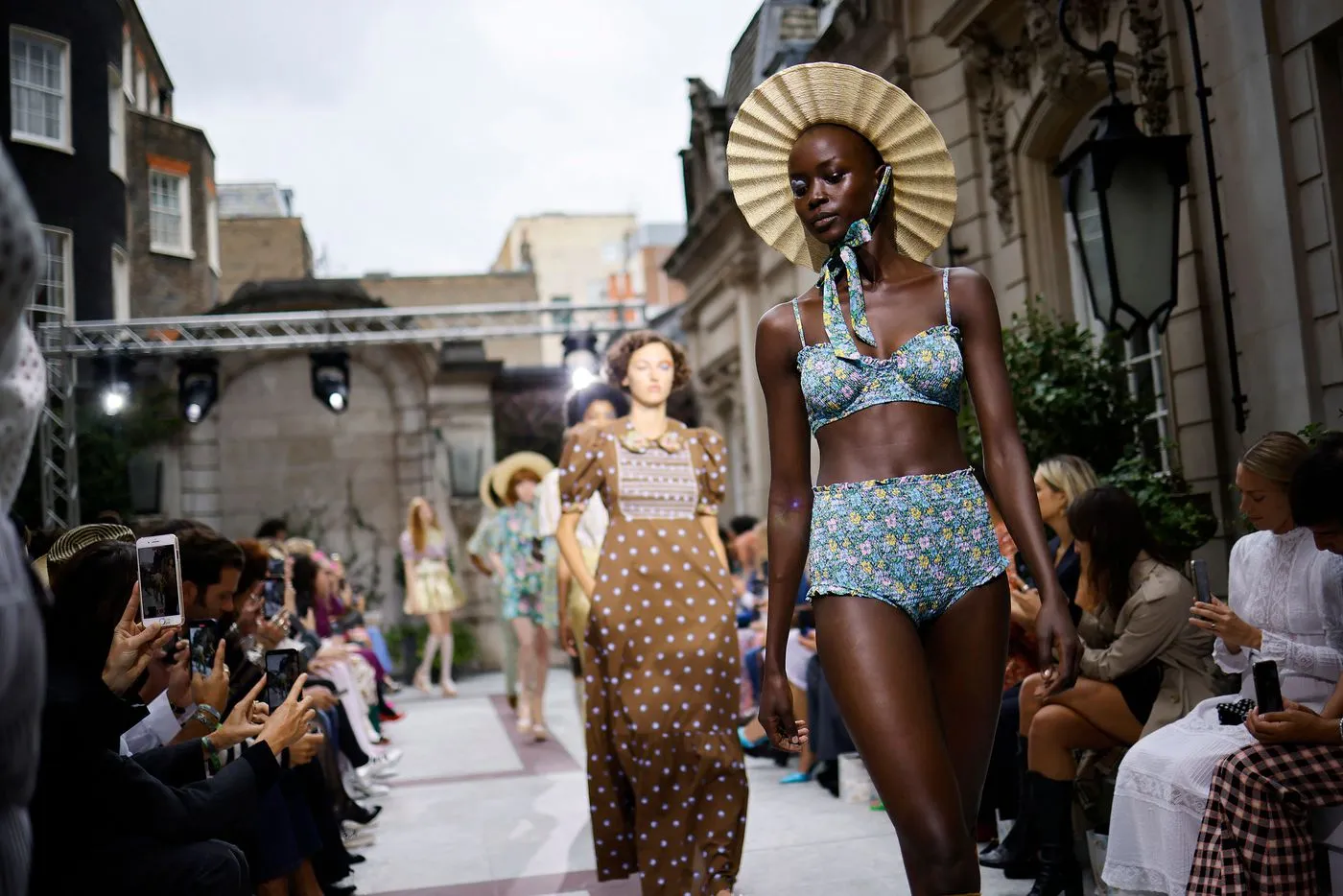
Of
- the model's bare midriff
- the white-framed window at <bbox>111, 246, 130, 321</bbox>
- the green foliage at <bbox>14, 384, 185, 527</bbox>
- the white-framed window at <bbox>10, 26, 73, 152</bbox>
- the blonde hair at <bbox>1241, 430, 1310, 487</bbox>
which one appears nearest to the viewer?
the model's bare midriff

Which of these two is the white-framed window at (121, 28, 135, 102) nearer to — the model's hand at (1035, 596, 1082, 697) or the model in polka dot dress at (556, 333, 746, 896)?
the model in polka dot dress at (556, 333, 746, 896)

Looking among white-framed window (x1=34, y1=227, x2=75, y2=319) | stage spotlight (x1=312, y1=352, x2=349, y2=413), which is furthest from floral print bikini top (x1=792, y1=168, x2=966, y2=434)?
stage spotlight (x1=312, y1=352, x2=349, y2=413)

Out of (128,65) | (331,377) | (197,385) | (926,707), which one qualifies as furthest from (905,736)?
(197,385)

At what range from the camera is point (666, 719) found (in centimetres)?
403

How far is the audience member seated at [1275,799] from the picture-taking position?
2838 millimetres

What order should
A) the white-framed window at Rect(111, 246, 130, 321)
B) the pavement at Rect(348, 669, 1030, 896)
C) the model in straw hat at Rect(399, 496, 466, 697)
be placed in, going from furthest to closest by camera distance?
the model in straw hat at Rect(399, 496, 466, 697), the white-framed window at Rect(111, 246, 130, 321), the pavement at Rect(348, 669, 1030, 896)

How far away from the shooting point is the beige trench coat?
367 cm

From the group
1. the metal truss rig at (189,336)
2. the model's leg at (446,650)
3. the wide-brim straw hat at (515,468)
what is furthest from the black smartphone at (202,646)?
the model's leg at (446,650)

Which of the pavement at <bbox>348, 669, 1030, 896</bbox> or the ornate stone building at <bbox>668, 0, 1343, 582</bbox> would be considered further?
the ornate stone building at <bbox>668, 0, 1343, 582</bbox>

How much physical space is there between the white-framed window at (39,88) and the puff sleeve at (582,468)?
200 inches

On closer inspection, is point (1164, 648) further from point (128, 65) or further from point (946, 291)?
point (128, 65)

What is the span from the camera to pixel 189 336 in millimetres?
13492

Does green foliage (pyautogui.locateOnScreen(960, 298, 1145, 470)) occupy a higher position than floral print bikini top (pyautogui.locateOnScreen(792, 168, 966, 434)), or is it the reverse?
green foliage (pyautogui.locateOnScreen(960, 298, 1145, 470))

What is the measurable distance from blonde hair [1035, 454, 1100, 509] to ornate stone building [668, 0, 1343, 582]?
3.58ft
